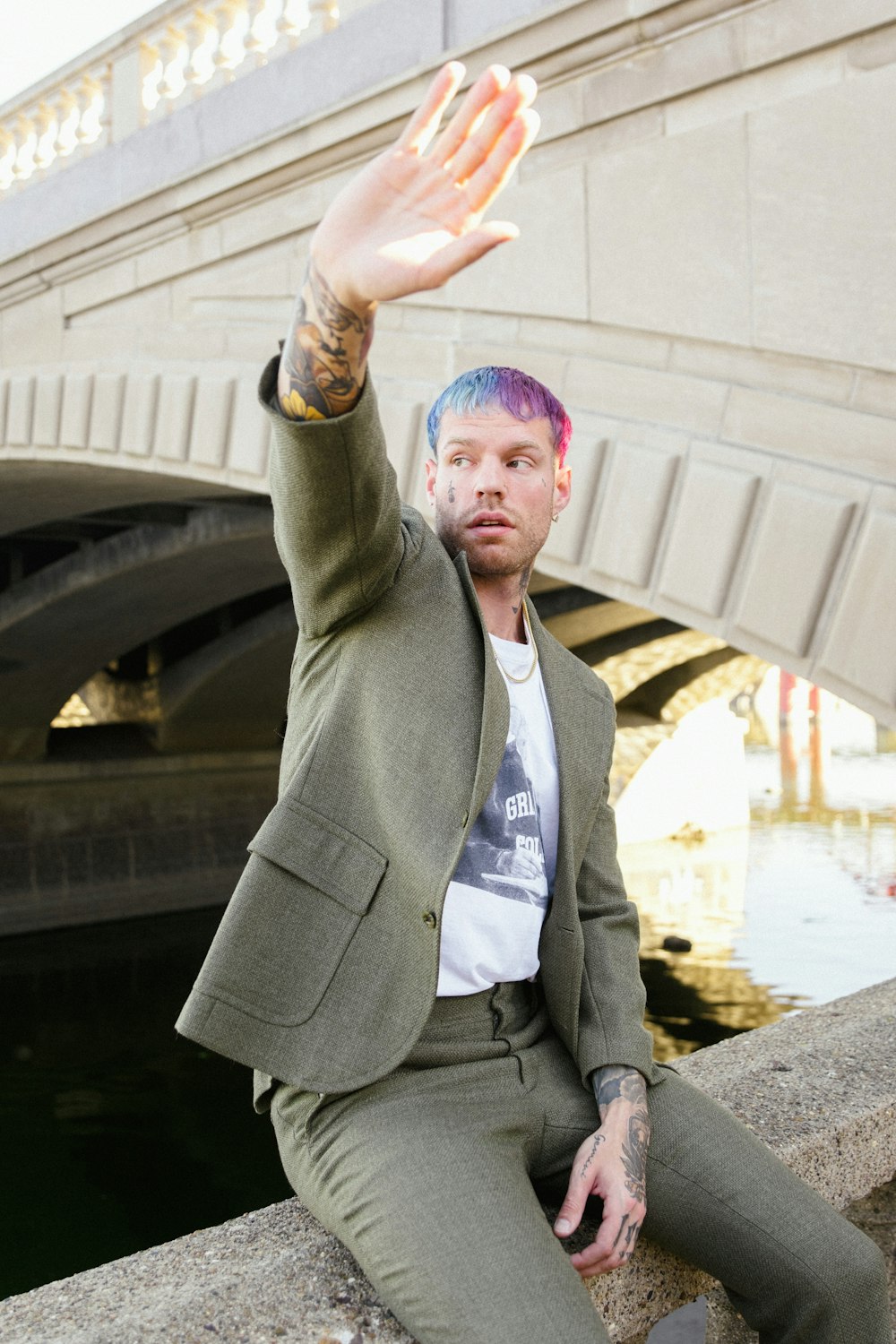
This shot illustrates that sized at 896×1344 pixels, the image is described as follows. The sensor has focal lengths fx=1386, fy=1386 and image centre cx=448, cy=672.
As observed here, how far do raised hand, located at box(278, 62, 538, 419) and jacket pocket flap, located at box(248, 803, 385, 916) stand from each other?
0.47 metres

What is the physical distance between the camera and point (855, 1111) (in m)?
2.11

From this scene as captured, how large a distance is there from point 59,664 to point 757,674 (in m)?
8.92

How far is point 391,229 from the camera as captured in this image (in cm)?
150

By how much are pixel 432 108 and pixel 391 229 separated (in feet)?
0.44

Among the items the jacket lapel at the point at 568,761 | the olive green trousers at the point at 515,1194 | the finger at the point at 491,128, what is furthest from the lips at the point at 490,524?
the olive green trousers at the point at 515,1194

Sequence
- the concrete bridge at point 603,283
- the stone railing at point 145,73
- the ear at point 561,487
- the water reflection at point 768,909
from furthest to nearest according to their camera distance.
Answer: the water reflection at point 768,909
the stone railing at point 145,73
the concrete bridge at point 603,283
the ear at point 561,487

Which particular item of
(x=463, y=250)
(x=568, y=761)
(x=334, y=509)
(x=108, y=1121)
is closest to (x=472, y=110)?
(x=463, y=250)

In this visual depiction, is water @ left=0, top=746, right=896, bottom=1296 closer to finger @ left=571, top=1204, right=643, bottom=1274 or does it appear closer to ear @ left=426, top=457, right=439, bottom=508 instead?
finger @ left=571, top=1204, right=643, bottom=1274

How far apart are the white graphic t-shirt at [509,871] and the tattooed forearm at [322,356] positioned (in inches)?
19.0

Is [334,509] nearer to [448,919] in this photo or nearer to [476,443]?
[476,443]

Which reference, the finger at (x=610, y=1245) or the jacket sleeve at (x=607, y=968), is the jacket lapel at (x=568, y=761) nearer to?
the jacket sleeve at (x=607, y=968)

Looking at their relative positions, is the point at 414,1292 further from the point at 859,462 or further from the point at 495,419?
the point at 859,462

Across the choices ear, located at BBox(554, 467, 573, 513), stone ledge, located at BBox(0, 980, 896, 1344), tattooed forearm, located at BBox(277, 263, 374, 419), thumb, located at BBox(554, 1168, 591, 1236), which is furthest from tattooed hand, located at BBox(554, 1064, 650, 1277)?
tattooed forearm, located at BBox(277, 263, 374, 419)

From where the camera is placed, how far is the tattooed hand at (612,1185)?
5.41 feet
